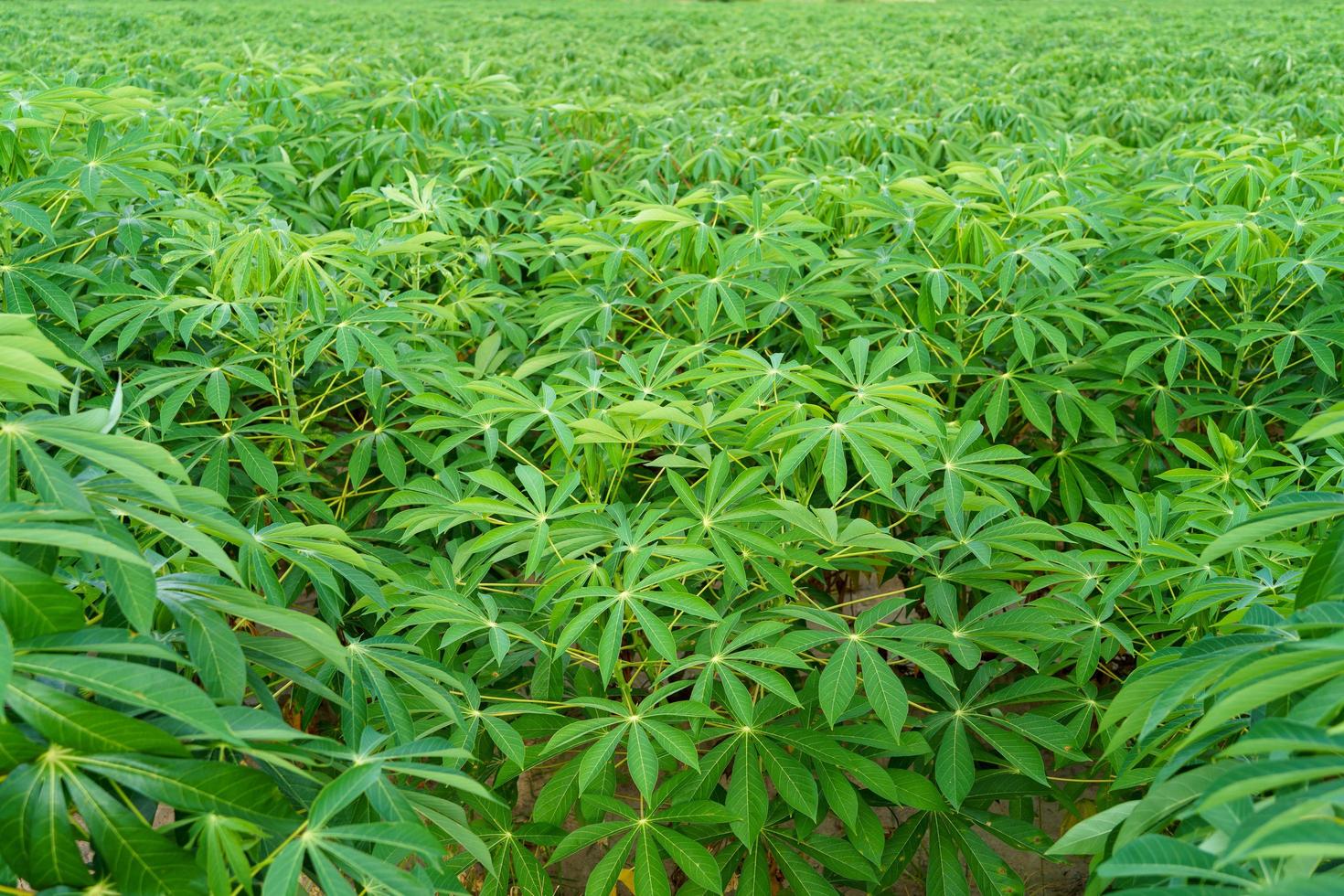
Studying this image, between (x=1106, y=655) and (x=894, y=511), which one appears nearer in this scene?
(x=1106, y=655)

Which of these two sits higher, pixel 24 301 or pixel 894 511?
pixel 24 301

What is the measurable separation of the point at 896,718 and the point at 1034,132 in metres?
3.77

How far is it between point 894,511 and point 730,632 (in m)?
0.76

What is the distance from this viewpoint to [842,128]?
4.08 metres

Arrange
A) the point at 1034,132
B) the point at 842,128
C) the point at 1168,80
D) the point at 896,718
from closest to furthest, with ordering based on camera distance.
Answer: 1. the point at 896,718
2. the point at 842,128
3. the point at 1034,132
4. the point at 1168,80

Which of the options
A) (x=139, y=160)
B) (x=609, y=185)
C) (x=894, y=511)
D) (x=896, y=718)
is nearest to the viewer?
(x=896, y=718)

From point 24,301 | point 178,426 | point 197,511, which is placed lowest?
point 178,426

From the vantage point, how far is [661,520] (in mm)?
2018

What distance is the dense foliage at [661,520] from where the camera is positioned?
0.97 meters

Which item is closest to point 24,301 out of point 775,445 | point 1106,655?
point 775,445

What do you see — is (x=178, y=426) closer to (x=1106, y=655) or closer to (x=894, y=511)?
(x=894, y=511)

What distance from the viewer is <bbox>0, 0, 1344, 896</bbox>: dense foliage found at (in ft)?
3.17

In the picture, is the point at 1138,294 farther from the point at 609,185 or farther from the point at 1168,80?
the point at 1168,80

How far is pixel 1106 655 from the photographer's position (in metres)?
1.86
